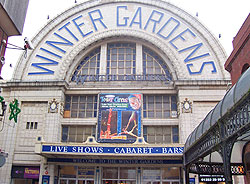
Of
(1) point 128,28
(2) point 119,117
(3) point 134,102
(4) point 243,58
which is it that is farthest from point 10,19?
(1) point 128,28

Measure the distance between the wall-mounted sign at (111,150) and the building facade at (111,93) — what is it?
8 centimetres

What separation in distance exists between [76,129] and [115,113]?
4.43 m

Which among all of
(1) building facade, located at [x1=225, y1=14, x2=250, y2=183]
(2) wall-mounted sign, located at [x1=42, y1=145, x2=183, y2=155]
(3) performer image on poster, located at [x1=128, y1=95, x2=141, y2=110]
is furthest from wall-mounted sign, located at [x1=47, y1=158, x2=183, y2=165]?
(1) building facade, located at [x1=225, y1=14, x2=250, y2=183]

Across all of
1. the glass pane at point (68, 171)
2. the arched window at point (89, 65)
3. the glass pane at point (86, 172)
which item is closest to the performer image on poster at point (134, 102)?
the arched window at point (89, 65)

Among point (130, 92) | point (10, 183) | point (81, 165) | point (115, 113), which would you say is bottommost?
point (10, 183)

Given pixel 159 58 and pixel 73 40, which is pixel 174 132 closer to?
pixel 159 58

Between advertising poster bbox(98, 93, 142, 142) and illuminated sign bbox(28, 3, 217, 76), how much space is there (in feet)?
21.3

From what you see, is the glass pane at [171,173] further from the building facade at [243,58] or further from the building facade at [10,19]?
the building facade at [10,19]

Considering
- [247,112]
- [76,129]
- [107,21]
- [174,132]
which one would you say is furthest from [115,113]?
[247,112]

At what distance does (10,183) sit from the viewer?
25188mm

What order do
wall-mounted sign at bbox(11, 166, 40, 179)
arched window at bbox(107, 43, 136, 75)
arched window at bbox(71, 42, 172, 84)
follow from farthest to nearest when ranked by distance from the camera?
1. arched window at bbox(107, 43, 136, 75)
2. arched window at bbox(71, 42, 172, 84)
3. wall-mounted sign at bbox(11, 166, 40, 179)

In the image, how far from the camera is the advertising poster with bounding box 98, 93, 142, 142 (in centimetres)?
2586

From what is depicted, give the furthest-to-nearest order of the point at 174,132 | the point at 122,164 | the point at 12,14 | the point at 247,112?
the point at 174,132 < the point at 122,164 < the point at 12,14 < the point at 247,112

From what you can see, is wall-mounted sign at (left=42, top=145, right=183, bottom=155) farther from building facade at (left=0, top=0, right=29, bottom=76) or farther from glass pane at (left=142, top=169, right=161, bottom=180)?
building facade at (left=0, top=0, right=29, bottom=76)
